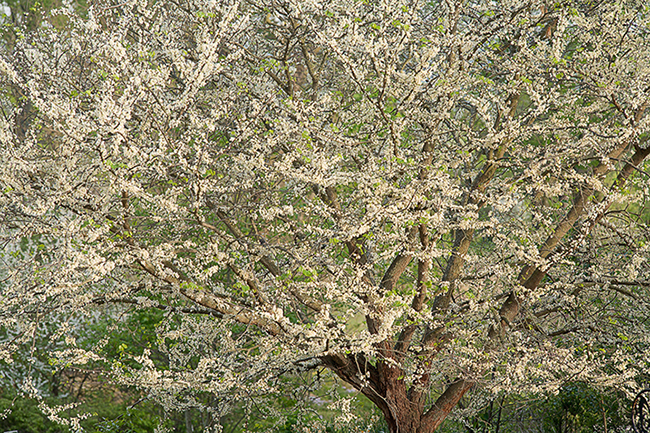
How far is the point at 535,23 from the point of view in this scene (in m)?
4.75

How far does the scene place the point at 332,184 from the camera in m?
3.99

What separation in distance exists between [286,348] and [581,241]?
2.60 meters

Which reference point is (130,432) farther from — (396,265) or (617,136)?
(617,136)

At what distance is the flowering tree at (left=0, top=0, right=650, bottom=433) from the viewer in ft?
12.0

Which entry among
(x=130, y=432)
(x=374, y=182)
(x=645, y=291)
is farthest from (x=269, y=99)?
(x=130, y=432)

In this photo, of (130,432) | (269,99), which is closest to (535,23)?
(269,99)

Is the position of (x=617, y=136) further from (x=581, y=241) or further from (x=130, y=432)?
(x=130, y=432)

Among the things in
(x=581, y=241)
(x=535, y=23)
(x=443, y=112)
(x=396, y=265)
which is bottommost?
(x=396, y=265)

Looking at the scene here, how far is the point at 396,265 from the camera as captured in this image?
560cm

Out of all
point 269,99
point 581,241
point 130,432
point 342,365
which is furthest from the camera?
point 130,432

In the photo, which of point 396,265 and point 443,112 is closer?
point 443,112

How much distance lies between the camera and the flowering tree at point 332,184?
3.66 metres

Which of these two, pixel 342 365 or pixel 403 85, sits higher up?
pixel 403 85

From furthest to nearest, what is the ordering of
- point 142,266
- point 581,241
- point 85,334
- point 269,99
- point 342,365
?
1. point 85,334
2. point 342,365
3. point 581,241
4. point 142,266
5. point 269,99
